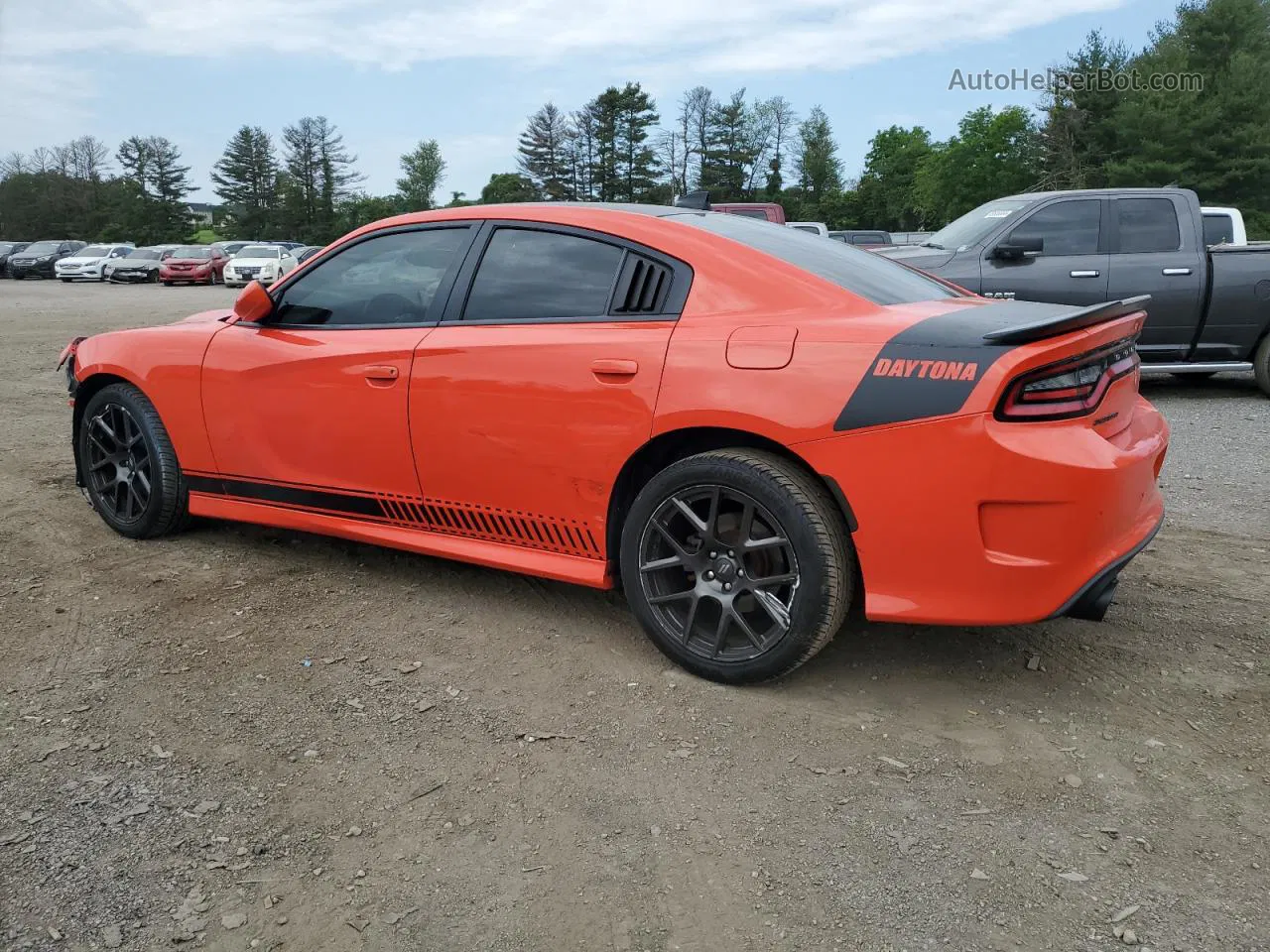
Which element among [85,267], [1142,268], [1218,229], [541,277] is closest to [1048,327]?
[541,277]

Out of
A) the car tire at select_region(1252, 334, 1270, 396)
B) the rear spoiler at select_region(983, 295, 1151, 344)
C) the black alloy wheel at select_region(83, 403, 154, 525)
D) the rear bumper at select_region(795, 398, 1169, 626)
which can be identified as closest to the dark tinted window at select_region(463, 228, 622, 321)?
the rear bumper at select_region(795, 398, 1169, 626)

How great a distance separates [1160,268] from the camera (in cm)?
886

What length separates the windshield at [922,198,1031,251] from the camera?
8.95m

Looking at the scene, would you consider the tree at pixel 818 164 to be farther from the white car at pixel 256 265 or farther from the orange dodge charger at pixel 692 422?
the orange dodge charger at pixel 692 422

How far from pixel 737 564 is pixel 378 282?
74.2 inches

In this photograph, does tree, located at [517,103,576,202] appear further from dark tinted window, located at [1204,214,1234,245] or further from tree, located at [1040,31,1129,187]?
dark tinted window, located at [1204,214,1234,245]

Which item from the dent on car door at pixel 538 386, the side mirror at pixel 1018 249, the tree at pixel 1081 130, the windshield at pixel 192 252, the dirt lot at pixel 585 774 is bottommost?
the dirt lot at pixel 585 774

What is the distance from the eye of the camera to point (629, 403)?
336 cm

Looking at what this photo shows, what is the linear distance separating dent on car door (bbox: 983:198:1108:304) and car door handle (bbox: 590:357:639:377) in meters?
6.12

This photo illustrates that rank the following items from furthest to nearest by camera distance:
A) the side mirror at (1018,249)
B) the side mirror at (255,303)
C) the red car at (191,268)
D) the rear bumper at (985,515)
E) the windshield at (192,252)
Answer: the windshield at (192,252) → the red car at (191,268) → the side mirror at (1018,249) → the side mirror at (255,303) → the rear bumper at (985,515)

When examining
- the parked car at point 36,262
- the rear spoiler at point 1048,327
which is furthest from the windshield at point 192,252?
the rear spoiler at point 1048,327

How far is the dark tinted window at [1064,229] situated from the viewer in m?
8.91

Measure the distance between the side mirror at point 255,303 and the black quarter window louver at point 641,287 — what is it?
5.33 ft

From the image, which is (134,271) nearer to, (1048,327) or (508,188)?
(1048,327)
